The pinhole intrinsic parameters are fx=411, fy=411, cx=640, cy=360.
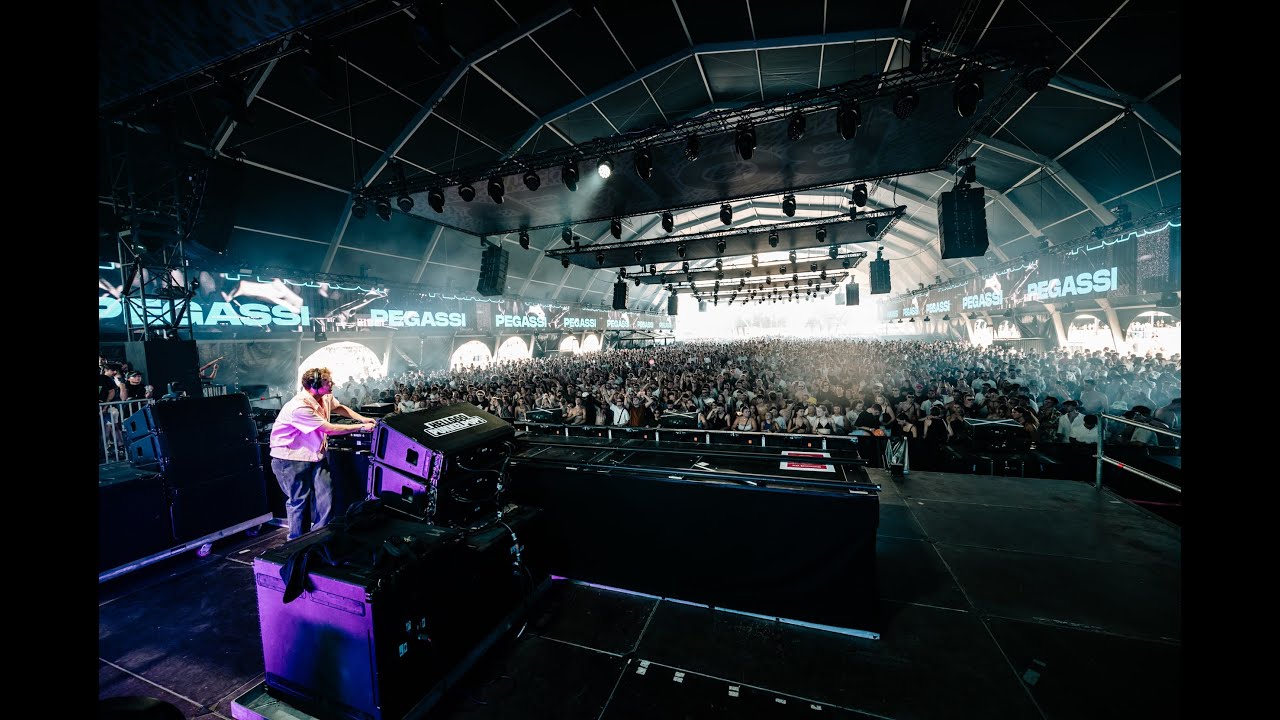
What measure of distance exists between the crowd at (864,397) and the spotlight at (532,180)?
14.6 ft

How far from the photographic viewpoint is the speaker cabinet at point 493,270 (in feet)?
39.8

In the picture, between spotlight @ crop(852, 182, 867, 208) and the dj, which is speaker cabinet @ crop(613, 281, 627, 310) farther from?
the dj

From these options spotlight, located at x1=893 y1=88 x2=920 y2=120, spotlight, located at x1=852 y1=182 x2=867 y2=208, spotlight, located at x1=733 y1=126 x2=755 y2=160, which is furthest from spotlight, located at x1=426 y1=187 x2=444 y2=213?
spotlight, located at x1=852 y1=182 x2=867 y2=208

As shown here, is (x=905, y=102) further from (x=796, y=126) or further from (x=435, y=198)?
(x=435, y=198)

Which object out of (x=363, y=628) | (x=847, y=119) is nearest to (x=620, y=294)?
(x=847, y=119)

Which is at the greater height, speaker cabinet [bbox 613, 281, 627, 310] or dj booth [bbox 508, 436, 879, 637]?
speaker cabinet [bbox 613, 281, 627, 310]

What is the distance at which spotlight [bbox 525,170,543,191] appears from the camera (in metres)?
8.01

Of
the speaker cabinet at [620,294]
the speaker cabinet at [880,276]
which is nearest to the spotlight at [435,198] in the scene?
the speaker cabinet at [620,294]

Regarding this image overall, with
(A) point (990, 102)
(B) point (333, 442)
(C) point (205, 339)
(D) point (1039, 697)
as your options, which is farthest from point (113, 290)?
(A) point (990, 102)

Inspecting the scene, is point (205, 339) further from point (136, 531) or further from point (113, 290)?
point (136, 531)

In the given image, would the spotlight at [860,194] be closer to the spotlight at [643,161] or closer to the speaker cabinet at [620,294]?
the spotlight at [643,161]

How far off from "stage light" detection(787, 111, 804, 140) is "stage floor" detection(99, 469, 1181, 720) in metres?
5.90

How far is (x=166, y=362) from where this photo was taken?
6.95m

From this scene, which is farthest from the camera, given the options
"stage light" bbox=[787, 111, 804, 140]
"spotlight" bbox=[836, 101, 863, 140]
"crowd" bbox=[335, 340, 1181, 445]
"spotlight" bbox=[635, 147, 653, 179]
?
"crowd" bbox=[335, 340, 1181, 445]
